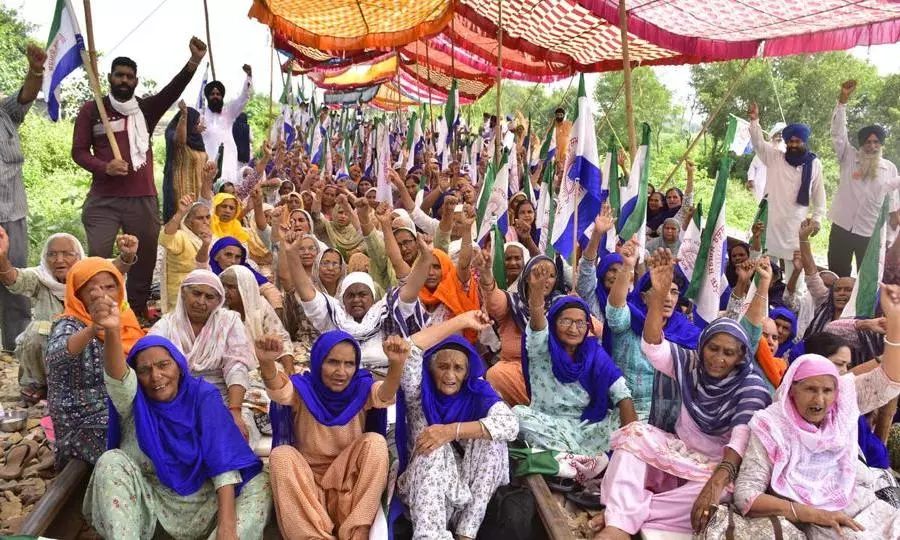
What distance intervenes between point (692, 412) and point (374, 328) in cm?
169

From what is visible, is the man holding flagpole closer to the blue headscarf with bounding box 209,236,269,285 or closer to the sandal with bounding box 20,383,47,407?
the blue headscarf with bounding box 209,236,269,285

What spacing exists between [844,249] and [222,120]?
5.87 metres

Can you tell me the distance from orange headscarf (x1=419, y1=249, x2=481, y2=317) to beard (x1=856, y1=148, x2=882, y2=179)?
12.4 feet

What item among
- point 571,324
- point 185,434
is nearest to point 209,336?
point 185,434

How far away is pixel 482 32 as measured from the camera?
356 inches

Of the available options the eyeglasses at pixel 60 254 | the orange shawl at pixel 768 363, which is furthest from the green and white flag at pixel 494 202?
the eyeglasses at pixel 60 254

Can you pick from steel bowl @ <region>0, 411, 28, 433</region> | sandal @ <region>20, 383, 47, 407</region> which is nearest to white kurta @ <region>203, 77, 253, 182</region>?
sandal @ <region>20, 383, 47, 407</region>

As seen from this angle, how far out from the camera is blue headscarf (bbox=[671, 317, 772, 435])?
2.70 m

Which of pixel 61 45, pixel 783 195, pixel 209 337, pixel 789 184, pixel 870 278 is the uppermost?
pixel 61 45

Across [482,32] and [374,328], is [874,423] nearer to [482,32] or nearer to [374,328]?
[374,328]

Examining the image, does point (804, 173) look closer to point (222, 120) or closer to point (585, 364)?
point (585, 364)

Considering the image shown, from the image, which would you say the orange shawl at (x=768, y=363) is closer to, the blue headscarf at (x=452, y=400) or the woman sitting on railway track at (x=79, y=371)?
the blue headscarf at (x=452, y=400)

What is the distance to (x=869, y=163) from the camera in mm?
5688

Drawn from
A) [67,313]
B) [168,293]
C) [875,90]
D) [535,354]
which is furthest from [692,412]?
[875,90]
